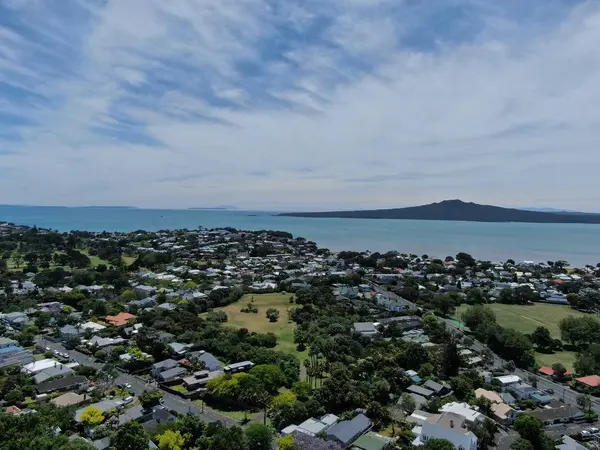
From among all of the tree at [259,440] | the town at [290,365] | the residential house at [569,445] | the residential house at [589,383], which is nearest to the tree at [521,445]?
the town at [290,365]

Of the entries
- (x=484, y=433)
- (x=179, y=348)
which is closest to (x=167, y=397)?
(x=179, y=348)

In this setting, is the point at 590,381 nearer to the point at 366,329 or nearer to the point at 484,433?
the point at 484,433

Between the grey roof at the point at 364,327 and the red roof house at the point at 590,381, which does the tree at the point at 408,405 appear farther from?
the grey roof at the point at 364,327

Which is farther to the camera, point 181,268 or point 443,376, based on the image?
point 181,268

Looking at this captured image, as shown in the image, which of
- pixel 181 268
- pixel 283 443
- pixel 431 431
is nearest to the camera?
pixel 283 443

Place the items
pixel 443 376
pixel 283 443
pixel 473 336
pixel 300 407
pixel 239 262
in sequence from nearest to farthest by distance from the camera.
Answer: pixel 283 443
pixel 300 407
pixel 443 376
pixel 473 336
pixel 239 262

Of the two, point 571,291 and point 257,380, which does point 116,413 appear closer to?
point 257,380

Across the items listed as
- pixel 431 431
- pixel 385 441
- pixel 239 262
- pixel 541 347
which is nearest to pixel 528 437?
pixel 431 431
